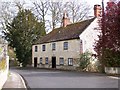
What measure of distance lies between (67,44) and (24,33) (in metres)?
14.1

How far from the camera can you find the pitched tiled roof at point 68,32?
41953 mm

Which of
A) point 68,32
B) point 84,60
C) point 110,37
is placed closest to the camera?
point 110,37

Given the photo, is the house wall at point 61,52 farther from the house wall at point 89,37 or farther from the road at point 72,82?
the road at point 72,82

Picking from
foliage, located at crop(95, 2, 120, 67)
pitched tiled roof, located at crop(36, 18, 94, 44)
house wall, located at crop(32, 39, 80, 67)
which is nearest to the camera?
foliage, located at crop(95, 2, 120, 67)

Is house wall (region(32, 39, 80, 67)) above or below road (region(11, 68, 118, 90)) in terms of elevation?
above

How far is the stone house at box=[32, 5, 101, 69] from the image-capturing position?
1598 inches

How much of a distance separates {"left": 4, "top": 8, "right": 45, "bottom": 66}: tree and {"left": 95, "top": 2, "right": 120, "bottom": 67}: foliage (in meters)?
26.6

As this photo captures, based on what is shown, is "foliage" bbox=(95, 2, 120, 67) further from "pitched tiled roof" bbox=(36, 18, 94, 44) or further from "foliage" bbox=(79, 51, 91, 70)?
"pitched tiled roof" bbox=(36, 18, 94, 44)

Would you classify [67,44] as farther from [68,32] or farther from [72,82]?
[72,82]

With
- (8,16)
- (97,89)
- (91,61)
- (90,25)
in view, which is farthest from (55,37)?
(97,89)

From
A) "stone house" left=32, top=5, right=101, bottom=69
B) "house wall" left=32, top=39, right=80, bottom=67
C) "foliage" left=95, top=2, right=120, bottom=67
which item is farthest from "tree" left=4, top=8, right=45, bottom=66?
"foliage" left=95, top=2, right=120, bottom=67

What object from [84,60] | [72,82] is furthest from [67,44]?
[72,82]

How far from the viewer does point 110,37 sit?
91.2 ft

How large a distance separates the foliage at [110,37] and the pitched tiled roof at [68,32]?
36.7 feet
